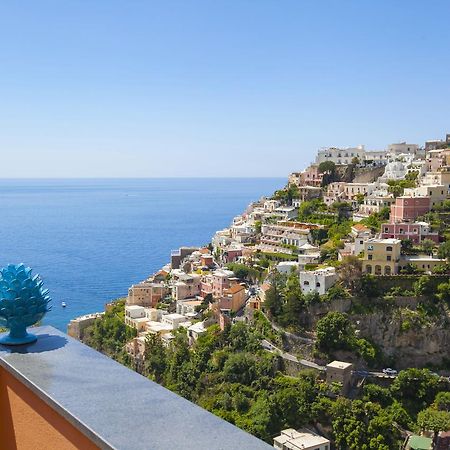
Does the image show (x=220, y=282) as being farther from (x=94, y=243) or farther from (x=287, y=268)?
(x=94, y=243)

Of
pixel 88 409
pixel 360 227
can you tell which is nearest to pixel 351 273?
pixel 360 227

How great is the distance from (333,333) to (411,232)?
5.03m

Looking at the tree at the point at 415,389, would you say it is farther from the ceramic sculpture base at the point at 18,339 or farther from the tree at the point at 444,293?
the ceramic sculpture base at the point at 18,339

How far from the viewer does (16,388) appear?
64.1 inches

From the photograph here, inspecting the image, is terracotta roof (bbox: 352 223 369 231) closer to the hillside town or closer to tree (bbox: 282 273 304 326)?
the hillside town

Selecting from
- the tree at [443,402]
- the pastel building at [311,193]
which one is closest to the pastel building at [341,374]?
the tree at [443,402]

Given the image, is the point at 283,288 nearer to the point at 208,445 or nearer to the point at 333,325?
the point at 333,325

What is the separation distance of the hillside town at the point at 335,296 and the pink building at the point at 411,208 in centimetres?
4

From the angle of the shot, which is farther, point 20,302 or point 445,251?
point 445,251

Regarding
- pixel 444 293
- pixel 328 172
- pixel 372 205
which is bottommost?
pixel 444 293

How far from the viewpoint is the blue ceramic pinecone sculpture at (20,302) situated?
1850 mm

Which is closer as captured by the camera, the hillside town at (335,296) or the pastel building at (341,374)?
the pastel building at (341,374)

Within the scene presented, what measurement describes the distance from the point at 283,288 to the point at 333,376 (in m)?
3.19

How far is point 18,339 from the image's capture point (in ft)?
6.03
